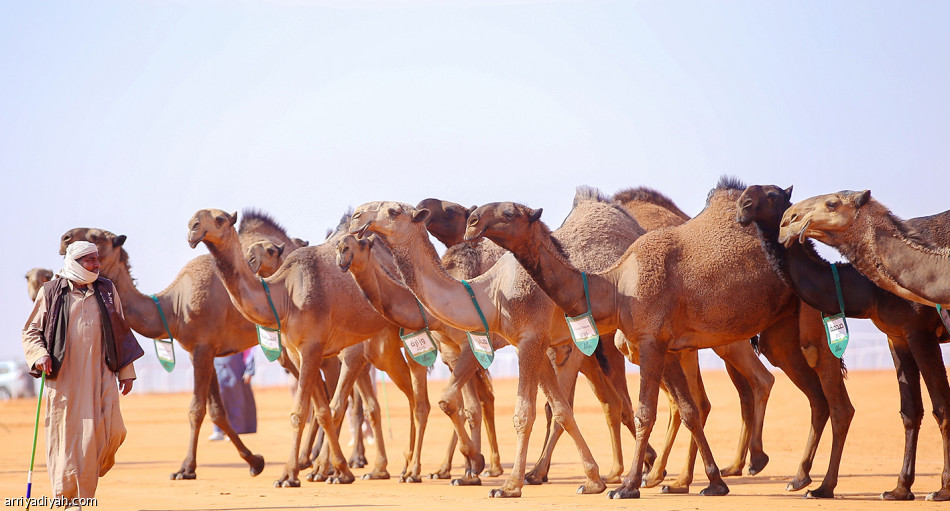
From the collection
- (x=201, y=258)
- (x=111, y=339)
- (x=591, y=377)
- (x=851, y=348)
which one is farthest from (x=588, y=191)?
(x=851, y=348)

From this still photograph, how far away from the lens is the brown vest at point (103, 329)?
29.4ft

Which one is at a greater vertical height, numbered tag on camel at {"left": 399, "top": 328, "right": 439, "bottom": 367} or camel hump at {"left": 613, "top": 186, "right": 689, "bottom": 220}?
camel hump at {"left": 613, "top": 186, "right": 689, "bottom": 220}

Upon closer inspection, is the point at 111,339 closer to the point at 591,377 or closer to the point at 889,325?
the point at 591,377

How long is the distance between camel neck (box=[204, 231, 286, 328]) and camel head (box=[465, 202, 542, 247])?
12.9 feet

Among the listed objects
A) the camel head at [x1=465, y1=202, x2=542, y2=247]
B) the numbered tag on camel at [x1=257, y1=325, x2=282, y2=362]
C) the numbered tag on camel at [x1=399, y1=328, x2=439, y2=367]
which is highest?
the camel head at [x1=465, y1=202, x2=542, y2=247]

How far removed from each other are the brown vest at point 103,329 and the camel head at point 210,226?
354 cm

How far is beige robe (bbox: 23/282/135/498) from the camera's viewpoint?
884 centimetres

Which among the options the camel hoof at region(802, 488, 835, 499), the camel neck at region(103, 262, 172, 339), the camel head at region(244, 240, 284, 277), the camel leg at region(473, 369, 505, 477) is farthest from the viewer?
the camel head at region(244, 240, 284, 277)

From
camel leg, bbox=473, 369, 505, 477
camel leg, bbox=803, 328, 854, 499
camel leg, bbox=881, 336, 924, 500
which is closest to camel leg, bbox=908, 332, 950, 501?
camel leg, bbox=881, 336, 924, 500

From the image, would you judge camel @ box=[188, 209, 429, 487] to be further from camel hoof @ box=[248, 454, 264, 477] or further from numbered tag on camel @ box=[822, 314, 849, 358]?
numbered tag on camel @ box=[822, 314, 849, 358]

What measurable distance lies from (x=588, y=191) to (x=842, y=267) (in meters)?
4.09

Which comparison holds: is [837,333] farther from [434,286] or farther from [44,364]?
[44,364]

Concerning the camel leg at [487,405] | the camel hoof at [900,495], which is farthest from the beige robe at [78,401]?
the camel hoof at [900,495]

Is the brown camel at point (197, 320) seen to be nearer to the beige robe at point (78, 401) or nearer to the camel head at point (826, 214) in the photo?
the beige robe at point (78, 401)
